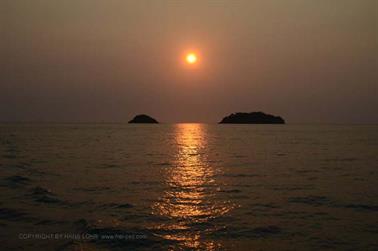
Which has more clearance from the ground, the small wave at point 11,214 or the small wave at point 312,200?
the small wave at point 312,200

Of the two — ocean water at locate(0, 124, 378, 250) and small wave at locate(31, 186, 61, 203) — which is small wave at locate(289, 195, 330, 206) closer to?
ocean water at locate(0, 124, 378, 250)

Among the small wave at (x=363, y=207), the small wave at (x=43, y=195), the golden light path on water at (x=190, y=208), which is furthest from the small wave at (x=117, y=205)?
the small wave at (x=363, y=207)

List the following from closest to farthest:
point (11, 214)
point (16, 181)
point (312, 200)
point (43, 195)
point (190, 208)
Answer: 1. point (11, 214)
2. point (190, 208)
3. point (312, 200)
4. point (43, 195)
5. point (16, 181)

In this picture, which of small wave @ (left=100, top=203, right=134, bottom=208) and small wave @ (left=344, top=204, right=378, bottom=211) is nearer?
small wave @ (left=344, top=204, right=378, bottom=211)

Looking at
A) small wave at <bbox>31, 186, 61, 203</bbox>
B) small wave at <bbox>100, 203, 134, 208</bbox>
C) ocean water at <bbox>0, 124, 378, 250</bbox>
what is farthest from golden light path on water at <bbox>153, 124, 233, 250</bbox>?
small wave at <bbox>31, 186, 61, 203</bbox>

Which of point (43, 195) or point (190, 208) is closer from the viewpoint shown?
point (190, 208)

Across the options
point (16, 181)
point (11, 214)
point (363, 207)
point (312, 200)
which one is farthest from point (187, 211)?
point (16, 181)

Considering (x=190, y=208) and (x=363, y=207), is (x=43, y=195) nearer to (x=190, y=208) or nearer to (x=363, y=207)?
(x=190, y=208)

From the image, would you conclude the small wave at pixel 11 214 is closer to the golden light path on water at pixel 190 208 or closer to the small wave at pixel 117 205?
the small wave at pixel 117 205

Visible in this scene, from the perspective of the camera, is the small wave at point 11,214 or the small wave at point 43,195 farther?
the small wave at point 43,195

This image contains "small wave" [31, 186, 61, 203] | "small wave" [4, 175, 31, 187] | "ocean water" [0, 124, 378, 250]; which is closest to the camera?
"ocean water" [0, 124, 378, 250]

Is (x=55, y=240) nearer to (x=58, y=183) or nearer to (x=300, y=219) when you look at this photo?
(x=300, y=219)

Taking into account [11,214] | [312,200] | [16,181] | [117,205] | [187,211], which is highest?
[16,181]

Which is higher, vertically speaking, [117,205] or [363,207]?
[363,207]
